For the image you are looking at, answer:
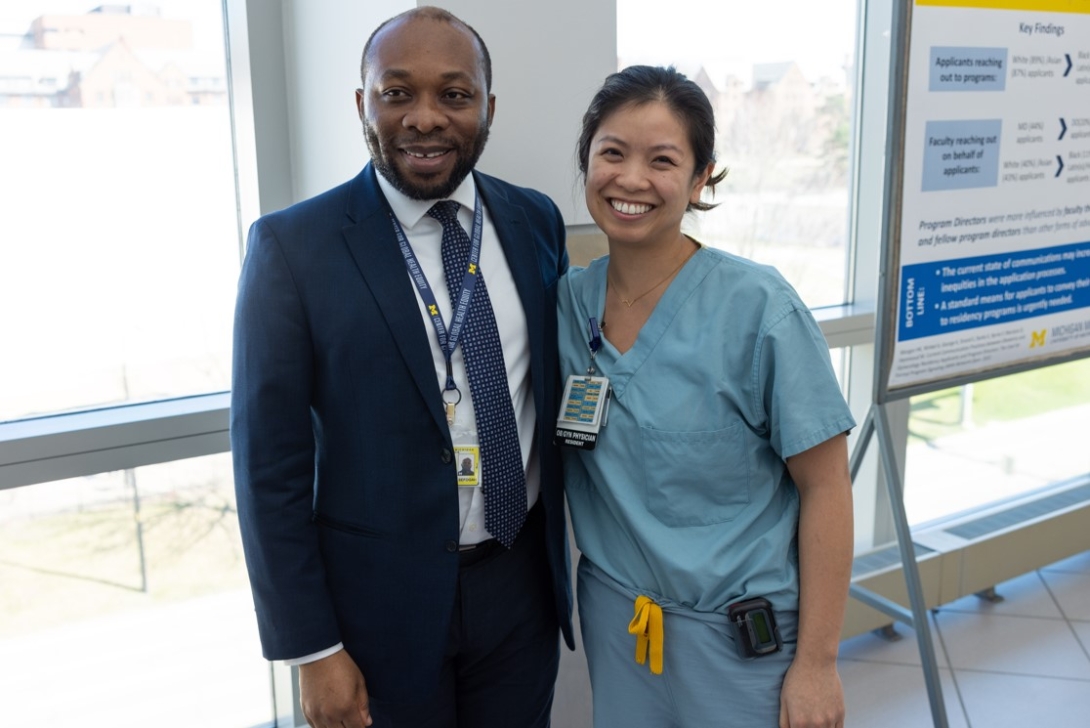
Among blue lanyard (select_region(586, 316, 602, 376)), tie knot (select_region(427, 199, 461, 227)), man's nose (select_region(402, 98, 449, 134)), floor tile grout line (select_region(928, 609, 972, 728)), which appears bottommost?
floor tile grout line (select_region(928, 609, 972, 728))

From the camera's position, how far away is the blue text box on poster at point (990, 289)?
7.09 feet

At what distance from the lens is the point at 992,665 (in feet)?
9.44

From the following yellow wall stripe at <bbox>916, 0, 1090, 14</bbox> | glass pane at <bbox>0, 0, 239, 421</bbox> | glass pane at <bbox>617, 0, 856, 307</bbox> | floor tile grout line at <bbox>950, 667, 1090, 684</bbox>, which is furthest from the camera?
floor tile grout line at <bbox>950, 667, 1090, 684</bbox>

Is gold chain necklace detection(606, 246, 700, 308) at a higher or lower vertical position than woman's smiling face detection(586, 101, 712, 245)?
lower

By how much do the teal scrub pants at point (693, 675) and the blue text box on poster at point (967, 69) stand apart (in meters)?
1.30

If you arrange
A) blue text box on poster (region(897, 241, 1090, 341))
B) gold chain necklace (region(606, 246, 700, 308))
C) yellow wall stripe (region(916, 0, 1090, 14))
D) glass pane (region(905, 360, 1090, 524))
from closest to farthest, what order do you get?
gold chain necklace (region(606, 246, 700, 308))
yellow wall stripe (region(916, 0, 1090, 14))
blue text box on poster (region(897, 241, 1090, 341))
glass pane (region(905, 360, 1090, 524))

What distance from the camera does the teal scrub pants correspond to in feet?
4.55

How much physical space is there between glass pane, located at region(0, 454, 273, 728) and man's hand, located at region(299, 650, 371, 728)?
0.77 metres

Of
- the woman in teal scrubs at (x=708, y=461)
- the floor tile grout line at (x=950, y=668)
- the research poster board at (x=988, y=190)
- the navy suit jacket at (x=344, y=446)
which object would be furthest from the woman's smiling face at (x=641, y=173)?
the floor tile grout line at (x=950, y=668)

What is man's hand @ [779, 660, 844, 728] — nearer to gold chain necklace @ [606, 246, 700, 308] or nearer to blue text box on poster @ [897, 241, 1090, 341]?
gold chain necklace @ [606, 246, 700, 308]

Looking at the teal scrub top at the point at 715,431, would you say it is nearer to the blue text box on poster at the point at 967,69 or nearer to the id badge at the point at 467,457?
the id badge at the point at 467,457

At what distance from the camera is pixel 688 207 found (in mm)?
1481

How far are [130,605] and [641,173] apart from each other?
1.46 meters

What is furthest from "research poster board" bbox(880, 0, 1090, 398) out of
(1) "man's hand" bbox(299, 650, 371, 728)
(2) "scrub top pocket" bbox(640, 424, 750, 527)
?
(1) "man's hand" bbox(299, 650, 371, 728)
